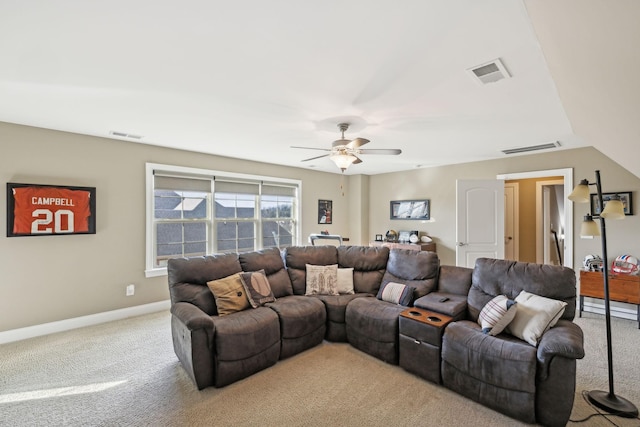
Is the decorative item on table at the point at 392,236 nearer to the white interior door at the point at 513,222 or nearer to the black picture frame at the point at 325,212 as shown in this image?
the black picture frame at the point at 325,212

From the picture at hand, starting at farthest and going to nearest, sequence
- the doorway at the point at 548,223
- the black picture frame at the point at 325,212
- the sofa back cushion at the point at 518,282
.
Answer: the black picture frame at the point at 325,212
the doorway at the point at 548,223
the sofa back cushion at the point at 518,282

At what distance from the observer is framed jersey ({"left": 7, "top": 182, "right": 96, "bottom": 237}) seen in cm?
320

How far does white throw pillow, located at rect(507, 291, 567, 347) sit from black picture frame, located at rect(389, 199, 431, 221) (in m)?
3.93

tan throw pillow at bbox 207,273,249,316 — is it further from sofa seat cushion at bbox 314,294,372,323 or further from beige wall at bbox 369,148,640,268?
beige wall at bbox 369,148,640,268

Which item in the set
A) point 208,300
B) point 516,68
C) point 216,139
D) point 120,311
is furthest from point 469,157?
point 120,311

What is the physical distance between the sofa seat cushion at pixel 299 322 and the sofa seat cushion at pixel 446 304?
103 centimetres

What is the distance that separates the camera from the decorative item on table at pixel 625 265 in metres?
3.76

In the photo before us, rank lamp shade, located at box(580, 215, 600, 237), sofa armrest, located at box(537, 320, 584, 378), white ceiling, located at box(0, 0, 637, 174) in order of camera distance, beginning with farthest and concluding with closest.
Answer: lamp shade, located at box(580, 215, 600, 237) → sofa armrest, located at box(537, 320, 584, 378) → white ceiling, located at box(0, 0, 637, 174)

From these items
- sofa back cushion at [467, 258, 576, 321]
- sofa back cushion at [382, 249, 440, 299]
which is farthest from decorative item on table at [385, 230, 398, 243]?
sofa back cushion at [467, 258, 576, 321]

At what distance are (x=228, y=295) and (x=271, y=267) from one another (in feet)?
2.43

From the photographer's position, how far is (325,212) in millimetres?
6781

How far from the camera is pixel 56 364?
275 centimetres

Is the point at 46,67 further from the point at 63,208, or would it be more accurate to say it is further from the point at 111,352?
the point at 111,352

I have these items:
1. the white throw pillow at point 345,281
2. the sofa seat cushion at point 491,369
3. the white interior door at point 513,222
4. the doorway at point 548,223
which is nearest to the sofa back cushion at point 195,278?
the white throw pillow at point 345,281
